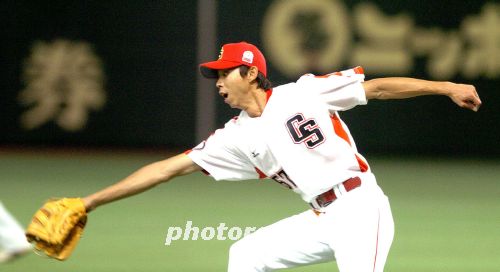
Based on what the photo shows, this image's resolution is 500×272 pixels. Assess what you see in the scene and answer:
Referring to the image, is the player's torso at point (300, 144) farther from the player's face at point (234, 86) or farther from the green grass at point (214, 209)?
the green grass at point (214, 209)

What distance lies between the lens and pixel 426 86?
5.71 meters

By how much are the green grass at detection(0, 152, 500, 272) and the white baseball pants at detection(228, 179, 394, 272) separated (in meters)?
2.24

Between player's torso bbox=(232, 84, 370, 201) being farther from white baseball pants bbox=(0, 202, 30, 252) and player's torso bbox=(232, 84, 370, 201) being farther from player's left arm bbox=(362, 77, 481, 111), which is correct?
white baseball pants bbox=(0, 202, 30, 252)

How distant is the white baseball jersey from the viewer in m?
5.66

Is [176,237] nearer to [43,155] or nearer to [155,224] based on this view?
[155,224]

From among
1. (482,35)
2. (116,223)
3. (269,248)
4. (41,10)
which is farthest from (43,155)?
(269,248)

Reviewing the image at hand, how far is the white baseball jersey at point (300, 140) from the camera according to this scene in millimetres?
5664

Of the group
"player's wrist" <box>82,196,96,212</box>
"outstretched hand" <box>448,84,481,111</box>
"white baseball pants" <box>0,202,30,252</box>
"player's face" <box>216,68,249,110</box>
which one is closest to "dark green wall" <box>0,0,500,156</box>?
"white baseball pants" <box>0,202,30,252</box>

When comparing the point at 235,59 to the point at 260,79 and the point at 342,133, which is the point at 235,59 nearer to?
the point at 260,79

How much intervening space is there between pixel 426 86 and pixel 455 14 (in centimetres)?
895

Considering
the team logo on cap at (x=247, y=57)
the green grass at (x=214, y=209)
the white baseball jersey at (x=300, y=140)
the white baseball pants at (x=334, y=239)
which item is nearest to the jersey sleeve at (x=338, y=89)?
the white baseball jersey at (x=300, y=140)

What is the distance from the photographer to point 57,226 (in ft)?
18.3

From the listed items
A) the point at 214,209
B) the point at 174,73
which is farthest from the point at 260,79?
the point at 174,73

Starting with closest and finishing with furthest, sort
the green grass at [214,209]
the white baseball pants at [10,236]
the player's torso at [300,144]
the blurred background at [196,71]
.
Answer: the player's torso at [300,144], the white baseball pants at [10,236], the green grass at [214,209], the blurred background at [196,71]
